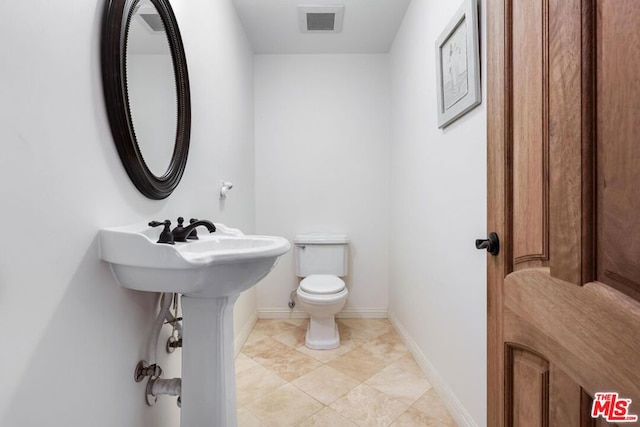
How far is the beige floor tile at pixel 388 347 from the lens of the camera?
2.04 metres

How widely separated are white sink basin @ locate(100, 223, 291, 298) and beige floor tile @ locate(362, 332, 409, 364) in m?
1.49

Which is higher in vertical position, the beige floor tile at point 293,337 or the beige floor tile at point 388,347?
the beige floor tile at point 293,337

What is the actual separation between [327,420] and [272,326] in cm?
121

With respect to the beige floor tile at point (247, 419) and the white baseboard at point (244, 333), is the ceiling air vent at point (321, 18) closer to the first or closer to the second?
the white baseboard at point (244, 333)

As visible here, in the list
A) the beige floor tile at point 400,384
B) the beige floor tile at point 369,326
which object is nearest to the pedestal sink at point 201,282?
the beige floor tile at point 400,384

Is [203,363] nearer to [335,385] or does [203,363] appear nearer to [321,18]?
[335,385]

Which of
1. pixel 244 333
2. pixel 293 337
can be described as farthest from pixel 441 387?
pixel 244 333

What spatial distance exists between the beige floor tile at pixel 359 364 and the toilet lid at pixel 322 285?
1.45ft

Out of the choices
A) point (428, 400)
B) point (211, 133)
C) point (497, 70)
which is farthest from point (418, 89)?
point (428, 400)

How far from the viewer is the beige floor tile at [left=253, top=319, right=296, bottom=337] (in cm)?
246

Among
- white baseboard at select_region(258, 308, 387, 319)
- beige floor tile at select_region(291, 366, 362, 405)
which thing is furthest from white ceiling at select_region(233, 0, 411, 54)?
beige floor tile at select_region(291, 366, 362, 405)

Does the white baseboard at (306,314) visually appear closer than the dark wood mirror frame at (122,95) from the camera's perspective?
No

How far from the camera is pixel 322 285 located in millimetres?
2221

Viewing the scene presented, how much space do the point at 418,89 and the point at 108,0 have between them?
65.0 inches
